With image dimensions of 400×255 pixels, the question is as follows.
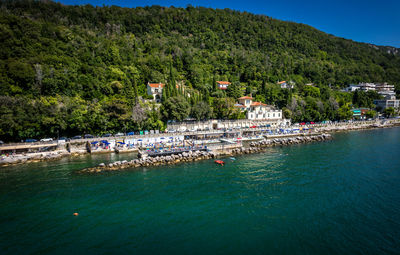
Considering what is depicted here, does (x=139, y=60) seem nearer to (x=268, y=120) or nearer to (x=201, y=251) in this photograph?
(x=268, y=120)

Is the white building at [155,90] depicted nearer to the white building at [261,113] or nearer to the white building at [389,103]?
the white building at [261,113]

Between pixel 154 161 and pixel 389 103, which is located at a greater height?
pixel 389 103

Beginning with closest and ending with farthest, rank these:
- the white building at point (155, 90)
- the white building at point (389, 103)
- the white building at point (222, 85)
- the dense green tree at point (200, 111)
A: 1. the dense green tree at point (200, 111)
2. the white building at point (155, 90)
3. the white building at point (222, 85)
4. the white building at point (389, 103)

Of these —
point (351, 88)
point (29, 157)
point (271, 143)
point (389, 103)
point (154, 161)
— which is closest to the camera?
point (154, 161)

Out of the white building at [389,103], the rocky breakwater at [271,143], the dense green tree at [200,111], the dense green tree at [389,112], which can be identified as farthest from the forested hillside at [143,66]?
the rocky breakwater at [271,143]

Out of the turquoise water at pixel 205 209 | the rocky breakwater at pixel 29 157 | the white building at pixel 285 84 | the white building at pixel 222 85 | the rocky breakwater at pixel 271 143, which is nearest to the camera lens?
the turquoise water at pixel 205 209

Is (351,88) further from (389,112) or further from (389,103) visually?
(389,112)

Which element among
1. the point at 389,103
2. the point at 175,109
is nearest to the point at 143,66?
the point at 175,109

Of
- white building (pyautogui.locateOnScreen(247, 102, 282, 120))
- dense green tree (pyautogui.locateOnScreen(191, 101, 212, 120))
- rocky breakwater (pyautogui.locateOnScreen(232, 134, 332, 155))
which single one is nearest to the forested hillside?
dense green tree (pyautogui.locateOnScreen(191, 101, 212, 120))
